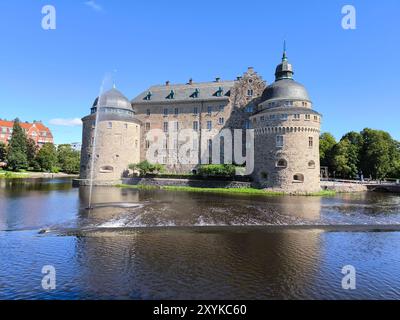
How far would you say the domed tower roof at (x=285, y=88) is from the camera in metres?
42.1

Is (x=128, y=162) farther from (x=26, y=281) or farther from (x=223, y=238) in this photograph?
(x=26, y=281)

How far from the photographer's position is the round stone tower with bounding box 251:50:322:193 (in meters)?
39.2

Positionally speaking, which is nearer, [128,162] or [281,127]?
[281,127]

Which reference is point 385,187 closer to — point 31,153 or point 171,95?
point 171,95

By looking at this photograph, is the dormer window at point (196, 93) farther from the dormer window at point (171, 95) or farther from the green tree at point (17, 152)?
the green tree at point (17, 152)

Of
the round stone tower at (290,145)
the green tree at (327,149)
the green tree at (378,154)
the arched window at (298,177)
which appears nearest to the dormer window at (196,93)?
the round stone tower at (290,145)

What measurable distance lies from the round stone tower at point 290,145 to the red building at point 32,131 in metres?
97.7

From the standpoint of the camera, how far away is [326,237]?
1546cm

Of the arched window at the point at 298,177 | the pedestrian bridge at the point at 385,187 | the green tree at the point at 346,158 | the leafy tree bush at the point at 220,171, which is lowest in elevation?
the pedestrian bridge at the point at 385,187

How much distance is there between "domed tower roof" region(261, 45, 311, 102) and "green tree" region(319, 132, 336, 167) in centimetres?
2553

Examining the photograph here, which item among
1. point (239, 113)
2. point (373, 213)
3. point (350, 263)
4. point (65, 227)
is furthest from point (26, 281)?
point (239, 113)

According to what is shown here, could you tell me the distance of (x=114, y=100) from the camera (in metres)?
51.2

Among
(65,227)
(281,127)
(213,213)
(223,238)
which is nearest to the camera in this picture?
(223,238)

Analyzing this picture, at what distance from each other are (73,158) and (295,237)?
91349 millimetres
